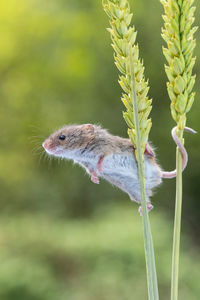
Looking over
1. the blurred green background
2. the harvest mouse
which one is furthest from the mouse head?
the blurred green background

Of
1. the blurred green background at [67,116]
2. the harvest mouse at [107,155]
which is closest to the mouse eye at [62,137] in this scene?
the harvest mouse at [107,155]

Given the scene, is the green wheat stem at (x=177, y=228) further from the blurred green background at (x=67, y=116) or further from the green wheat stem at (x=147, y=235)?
the blurred green background at (x=67, y=116)

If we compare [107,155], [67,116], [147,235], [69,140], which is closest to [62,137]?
[69,140]

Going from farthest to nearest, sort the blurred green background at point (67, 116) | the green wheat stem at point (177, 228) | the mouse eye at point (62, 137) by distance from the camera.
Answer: the blurred green background at point (67, 116)
the mouse eye at point (62, 137)
the green wheat stem at point (177, 228)

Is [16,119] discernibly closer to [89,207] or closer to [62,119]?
[62,119]

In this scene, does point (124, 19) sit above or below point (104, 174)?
above

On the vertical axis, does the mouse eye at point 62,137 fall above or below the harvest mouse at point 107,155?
below

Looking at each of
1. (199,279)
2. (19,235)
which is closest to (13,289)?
(19,235)
